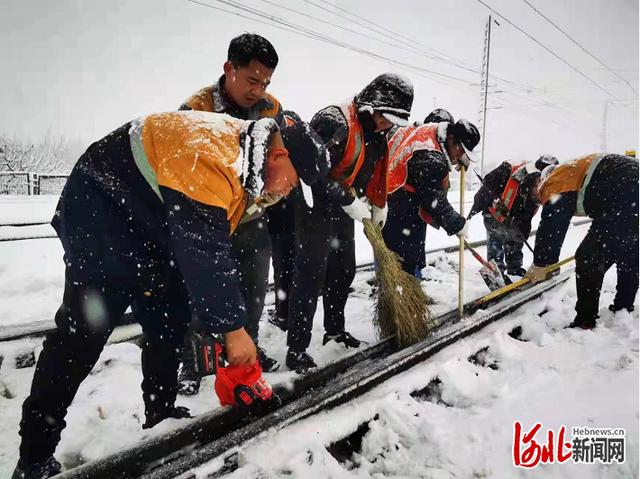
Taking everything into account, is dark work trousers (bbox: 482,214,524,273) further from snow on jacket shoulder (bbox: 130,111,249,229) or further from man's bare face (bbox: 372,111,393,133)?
snow on jacket shoulder (bbox: 130,111,249,229)

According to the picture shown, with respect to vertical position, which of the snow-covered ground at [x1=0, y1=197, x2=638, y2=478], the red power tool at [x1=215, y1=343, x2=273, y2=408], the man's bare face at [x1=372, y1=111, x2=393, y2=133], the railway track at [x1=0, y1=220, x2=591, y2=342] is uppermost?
the man's bare face at [x1=372, y1=111, x2=393, y2=133]

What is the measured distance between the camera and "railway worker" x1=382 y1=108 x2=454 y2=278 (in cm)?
391

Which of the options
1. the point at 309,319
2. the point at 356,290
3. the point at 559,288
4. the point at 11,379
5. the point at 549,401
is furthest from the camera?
the point at 356,290

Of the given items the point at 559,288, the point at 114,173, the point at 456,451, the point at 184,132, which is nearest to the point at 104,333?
the point at 114,173

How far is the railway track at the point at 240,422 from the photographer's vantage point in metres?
1.61

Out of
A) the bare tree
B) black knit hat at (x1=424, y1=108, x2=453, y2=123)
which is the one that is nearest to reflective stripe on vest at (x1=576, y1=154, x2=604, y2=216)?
black knit hat at (x1=424, y1=108, x2=453, y2=123)

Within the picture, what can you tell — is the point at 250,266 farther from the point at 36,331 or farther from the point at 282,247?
the point at 36,331

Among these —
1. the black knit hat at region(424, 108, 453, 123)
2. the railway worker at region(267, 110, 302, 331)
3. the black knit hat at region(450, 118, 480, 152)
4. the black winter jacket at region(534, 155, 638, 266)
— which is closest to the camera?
the black winter jacket at region(534, 155, 638, 266)

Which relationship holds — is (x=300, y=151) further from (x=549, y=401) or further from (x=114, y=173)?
(x=549, y=401)

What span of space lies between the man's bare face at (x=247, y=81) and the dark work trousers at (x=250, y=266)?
2.51 ft

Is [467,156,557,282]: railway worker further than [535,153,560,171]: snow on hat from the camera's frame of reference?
Yes

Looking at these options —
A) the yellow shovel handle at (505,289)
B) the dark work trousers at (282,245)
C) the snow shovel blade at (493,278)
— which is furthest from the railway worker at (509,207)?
the dark work trousers at (282,245)

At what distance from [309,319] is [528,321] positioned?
1960mm

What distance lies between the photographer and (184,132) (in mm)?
1427
